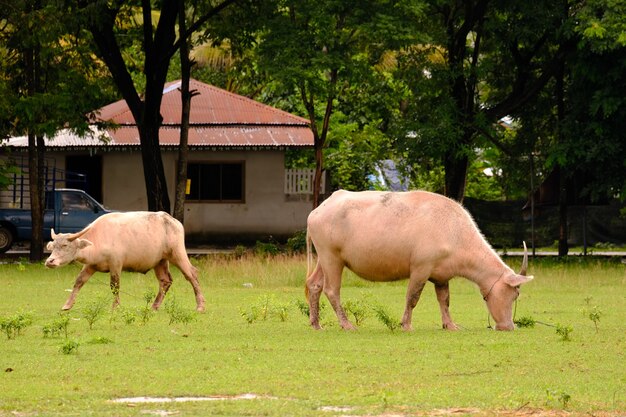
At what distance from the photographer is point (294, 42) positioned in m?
32.9

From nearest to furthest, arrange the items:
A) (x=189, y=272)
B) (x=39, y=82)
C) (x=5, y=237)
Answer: (x=189, y=272)
(x=39, y=82)
(x=5, y=237)

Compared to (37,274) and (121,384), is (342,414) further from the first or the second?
(37,274)

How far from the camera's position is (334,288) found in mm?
16406

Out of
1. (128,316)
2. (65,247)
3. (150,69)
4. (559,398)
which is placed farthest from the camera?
(150,69)

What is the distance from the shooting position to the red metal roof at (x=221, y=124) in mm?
40969

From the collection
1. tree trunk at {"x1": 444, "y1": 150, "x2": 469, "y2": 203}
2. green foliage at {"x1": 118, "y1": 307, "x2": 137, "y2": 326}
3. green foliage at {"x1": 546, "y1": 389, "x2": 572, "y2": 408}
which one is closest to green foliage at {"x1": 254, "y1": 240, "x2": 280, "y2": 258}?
tree trunk at {"x1": 444, "y1": 150, "x2": 469, "y2": 203}

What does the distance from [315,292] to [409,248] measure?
Answer: 4.51ft

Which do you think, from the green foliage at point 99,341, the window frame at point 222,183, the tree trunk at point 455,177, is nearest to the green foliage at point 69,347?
the green foliage at point 99,341

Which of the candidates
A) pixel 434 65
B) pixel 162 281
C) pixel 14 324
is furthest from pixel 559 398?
pixel 434 65

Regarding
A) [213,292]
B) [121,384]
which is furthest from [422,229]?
[213,292]

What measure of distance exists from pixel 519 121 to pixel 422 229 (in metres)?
22.7

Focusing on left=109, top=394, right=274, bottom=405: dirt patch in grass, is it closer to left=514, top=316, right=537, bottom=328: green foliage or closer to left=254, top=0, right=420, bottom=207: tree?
left=514, top=316, right=537, bottom=328: green foliage

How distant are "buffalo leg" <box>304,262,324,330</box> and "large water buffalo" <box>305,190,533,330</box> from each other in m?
0.01

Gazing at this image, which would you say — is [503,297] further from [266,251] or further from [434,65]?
[434,65]
